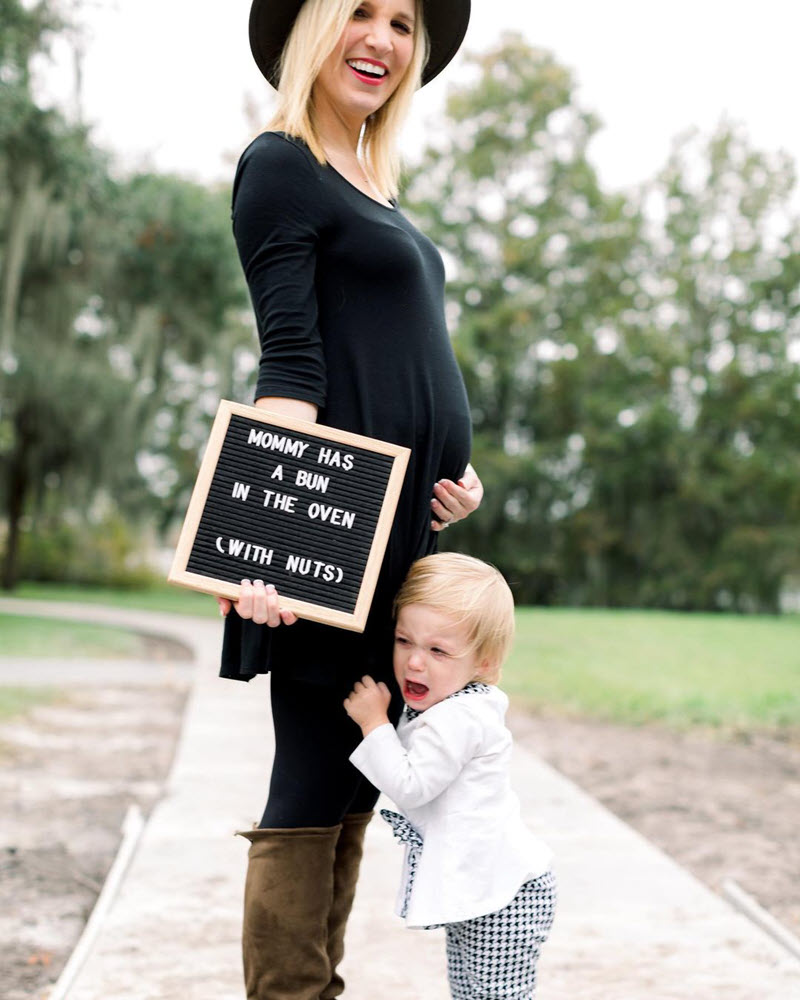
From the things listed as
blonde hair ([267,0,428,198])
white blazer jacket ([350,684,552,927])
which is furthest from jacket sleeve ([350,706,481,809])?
blonde hair ([267,0,428,198])

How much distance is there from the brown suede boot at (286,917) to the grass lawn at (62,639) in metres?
8.71

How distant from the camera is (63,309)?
18422mm

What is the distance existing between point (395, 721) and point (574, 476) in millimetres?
25522

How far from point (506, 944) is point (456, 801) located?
0.27m

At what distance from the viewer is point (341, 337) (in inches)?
73.5

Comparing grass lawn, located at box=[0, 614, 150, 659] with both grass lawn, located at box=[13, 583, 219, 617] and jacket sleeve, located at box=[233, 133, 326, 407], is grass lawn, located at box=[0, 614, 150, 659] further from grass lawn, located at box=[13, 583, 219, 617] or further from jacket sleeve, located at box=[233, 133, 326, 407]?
jacket sleeve, located at box=[233, 133, 326, 407]

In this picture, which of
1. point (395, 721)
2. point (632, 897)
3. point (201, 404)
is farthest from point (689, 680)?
point (201, 404)

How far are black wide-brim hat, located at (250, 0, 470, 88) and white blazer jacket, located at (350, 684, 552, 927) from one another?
1184 millimetres

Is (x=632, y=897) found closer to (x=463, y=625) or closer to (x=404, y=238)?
(x=463, y=625)

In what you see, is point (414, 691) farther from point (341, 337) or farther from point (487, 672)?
point (341, 337)

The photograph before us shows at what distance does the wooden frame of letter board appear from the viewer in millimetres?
1723

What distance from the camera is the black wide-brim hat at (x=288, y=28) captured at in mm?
1952

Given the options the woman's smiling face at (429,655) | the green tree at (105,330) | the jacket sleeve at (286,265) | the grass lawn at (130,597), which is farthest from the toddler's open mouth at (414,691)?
the grass lawn at (130,597)

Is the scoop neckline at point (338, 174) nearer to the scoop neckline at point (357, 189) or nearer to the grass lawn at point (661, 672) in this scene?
the scoop neckline at point (357, 189)
